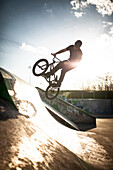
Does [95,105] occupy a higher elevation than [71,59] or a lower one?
lower

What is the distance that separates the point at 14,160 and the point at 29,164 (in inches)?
6.7

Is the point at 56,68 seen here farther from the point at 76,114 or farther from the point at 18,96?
the point at 76,114

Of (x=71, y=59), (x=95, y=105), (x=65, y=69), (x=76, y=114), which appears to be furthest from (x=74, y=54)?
(x=95, y=105)

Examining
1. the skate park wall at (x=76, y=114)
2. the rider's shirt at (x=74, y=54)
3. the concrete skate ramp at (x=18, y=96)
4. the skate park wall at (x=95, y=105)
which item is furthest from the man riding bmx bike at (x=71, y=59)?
the skate park wall at (x=95, y=105)

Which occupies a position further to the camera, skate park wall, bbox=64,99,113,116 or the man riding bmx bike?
skate park wall, bbox=64,99,113,116

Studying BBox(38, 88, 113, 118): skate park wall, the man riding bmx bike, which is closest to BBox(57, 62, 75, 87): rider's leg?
the man riding bmx bike

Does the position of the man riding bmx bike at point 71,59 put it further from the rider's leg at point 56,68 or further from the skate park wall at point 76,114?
Result: the skate park wall at point 76,114

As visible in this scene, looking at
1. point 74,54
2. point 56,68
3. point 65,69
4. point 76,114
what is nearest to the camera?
point 74,54

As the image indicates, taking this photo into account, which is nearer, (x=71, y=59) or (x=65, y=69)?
(x=71, y=59)

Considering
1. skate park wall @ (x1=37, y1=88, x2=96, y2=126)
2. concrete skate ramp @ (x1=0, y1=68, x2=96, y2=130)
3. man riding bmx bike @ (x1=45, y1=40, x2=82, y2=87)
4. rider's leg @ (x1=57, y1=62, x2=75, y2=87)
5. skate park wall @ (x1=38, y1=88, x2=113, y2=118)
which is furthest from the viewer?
skate park wall @ (x1=38, y1=88, x2=113, y2=118)

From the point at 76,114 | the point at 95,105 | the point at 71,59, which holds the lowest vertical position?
the point at 95,105

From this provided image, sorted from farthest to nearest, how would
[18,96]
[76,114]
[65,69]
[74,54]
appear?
[76,114]
[65,69]
[74,54]
[18,96]

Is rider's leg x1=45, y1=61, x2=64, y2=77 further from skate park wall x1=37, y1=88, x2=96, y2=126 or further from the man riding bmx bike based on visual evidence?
skate park wall x1=37, y1=88, x2=96, y2=126

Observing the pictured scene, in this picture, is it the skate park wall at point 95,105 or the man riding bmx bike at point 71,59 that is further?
the skate park wall at point 95,105
